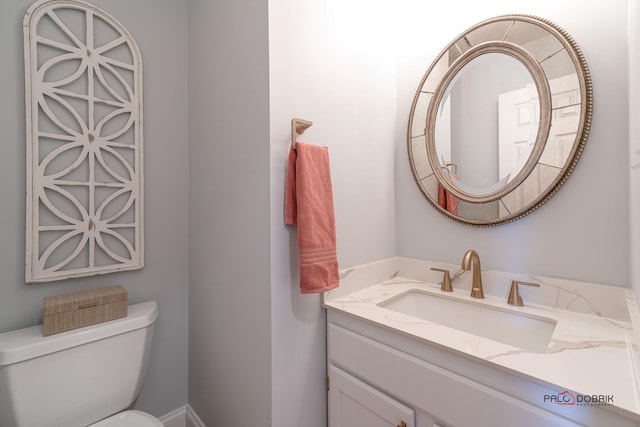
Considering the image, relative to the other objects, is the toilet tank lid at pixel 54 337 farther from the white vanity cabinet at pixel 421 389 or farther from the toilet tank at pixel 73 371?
the white vanity cabinet at pixel 421 389

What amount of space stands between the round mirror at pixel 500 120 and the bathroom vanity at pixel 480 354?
343 millimetres

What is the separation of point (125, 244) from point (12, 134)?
0.57 metres

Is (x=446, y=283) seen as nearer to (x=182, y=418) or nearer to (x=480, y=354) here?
(x=480, y=354)

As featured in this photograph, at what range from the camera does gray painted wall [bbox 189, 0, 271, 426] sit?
100 cm

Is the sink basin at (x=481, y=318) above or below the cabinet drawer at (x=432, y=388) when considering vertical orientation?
above

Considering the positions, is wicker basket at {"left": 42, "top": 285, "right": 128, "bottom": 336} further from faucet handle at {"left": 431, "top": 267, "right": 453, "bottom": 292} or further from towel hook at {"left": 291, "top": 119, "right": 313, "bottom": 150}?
faucet handle at {"left": 431, "top": 267, "right": 453, "bottom": 292}

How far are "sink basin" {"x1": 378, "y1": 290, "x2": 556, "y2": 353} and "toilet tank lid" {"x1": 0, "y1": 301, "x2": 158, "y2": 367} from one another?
39.8 inches

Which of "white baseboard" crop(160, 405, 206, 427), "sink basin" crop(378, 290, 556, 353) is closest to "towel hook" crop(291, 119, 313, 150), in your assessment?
"sink basin" crop(378, 290, 556, 353)

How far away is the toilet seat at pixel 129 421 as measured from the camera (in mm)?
997

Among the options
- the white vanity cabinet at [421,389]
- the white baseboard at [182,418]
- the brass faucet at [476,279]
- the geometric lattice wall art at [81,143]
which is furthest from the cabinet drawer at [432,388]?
the geometric lattice wall art at [81,143]

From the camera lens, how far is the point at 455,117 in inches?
50.4

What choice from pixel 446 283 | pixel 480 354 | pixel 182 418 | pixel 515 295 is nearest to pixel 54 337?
pixel 182 418

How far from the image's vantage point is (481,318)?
1098 mm

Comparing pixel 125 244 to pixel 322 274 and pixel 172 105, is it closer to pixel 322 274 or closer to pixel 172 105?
pixel 172 105
